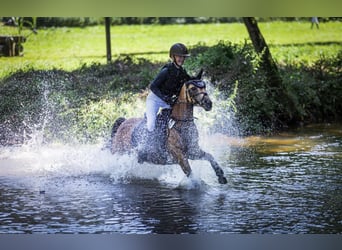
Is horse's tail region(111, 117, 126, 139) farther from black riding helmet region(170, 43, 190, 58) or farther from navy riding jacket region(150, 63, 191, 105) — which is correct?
black riding helmet region(170, 43, 190, 58)

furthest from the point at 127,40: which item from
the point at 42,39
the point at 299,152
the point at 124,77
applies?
the point at 299,152

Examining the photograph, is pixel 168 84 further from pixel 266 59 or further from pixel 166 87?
pixel 266 59

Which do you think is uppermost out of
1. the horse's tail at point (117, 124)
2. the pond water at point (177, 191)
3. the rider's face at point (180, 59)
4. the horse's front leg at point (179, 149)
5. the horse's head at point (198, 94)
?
the rider's face at point (180, 59)

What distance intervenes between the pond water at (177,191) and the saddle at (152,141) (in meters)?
0.07

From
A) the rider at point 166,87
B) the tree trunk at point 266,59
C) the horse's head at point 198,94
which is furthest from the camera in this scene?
the tree trunk at point 266,59

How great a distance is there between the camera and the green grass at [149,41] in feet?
17.1

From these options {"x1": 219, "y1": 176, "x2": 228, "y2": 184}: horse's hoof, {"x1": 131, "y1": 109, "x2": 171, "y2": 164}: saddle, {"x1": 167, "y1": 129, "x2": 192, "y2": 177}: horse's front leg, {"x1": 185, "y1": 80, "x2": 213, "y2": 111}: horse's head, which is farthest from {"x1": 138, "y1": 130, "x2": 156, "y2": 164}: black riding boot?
{"x1": 219, "y1": 176, "x2": 228, "y2": 184}: horse's hoof

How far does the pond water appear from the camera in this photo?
498 centimetres

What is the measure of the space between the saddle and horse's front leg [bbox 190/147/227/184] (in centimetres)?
22

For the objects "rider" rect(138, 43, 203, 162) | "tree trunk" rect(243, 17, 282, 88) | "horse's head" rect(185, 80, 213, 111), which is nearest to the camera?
"horse's head" rect(185, 80, 213, 111)

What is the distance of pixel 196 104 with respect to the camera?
4980 millimetres

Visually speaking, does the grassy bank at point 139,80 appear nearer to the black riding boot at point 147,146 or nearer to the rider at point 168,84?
the rider at point 168,84

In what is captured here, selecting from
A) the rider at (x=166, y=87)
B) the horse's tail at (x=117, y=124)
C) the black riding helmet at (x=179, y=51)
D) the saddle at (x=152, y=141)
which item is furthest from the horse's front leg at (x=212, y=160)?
the black riding helmet at (x=179, y=51)

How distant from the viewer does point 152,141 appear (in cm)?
511
